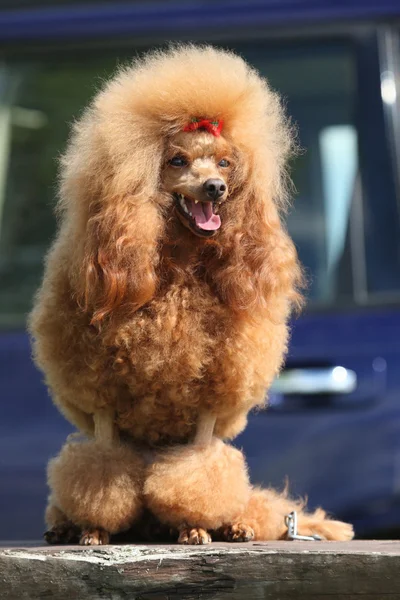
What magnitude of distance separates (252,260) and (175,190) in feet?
0.82

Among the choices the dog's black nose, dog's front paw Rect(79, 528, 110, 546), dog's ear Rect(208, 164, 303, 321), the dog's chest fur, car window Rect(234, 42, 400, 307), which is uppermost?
car window Rect(234, 42, 400, 307)

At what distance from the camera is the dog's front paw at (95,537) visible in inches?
102

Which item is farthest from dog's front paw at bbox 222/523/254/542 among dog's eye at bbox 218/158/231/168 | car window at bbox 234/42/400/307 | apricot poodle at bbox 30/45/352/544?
car window at bbox 234/42/400/307

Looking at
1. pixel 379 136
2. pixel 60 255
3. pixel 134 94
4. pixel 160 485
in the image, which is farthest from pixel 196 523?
pixel 379 136

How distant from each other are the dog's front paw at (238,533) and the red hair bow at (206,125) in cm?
98

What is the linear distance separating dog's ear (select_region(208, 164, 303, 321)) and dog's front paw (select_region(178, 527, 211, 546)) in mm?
539

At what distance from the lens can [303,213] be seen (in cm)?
468

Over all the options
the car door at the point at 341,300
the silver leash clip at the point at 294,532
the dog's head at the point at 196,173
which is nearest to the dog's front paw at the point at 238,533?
the silver leash clip at the point at 294,532

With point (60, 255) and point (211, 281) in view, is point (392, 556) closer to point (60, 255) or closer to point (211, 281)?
point (211, 281)

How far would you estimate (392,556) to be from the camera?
2268mm

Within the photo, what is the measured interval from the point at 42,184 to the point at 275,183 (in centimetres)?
246

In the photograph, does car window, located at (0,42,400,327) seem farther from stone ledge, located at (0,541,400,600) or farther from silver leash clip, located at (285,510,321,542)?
stone ledge, located at (0,541,400,600)

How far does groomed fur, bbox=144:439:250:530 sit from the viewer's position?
2.60 m

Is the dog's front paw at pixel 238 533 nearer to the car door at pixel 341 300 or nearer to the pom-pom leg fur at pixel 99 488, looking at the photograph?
the pom-pom leg fur at pixel 99 488
